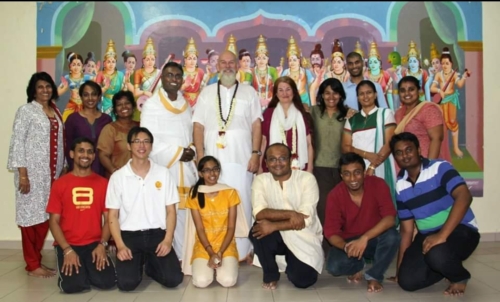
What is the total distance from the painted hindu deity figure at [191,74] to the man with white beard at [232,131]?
37.1 inches

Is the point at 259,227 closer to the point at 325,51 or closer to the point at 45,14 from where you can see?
the point at 325,51

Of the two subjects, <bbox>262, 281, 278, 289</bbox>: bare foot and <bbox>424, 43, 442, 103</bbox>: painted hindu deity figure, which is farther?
<bbox>424, 43, 442, 103</bbox>: painted hindu deity figure

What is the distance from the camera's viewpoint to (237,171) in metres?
4.57

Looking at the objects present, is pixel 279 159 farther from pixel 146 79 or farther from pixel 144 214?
pixel 146 79

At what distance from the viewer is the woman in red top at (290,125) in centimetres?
457

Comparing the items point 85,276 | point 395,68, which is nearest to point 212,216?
point 85,276

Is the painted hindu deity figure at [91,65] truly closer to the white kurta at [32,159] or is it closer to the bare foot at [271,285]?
the white kurta at [32,159]

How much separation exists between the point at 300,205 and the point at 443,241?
1.00 metres

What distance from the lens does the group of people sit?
3.67 m

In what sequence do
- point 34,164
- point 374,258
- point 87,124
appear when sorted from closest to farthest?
point 374,258, point 34,164, point 87,124

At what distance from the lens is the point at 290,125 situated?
15.1 feet

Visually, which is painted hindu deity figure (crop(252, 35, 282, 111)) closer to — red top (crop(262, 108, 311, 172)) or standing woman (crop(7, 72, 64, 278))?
red top (crop(262, 108, 311, 172))

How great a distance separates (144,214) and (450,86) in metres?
3.65

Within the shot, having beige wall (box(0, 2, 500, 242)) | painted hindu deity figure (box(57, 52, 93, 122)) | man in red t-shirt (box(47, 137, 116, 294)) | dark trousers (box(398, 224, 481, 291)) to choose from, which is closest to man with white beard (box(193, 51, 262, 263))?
man in red t-shirt (box(47, 137, 116, 294))
